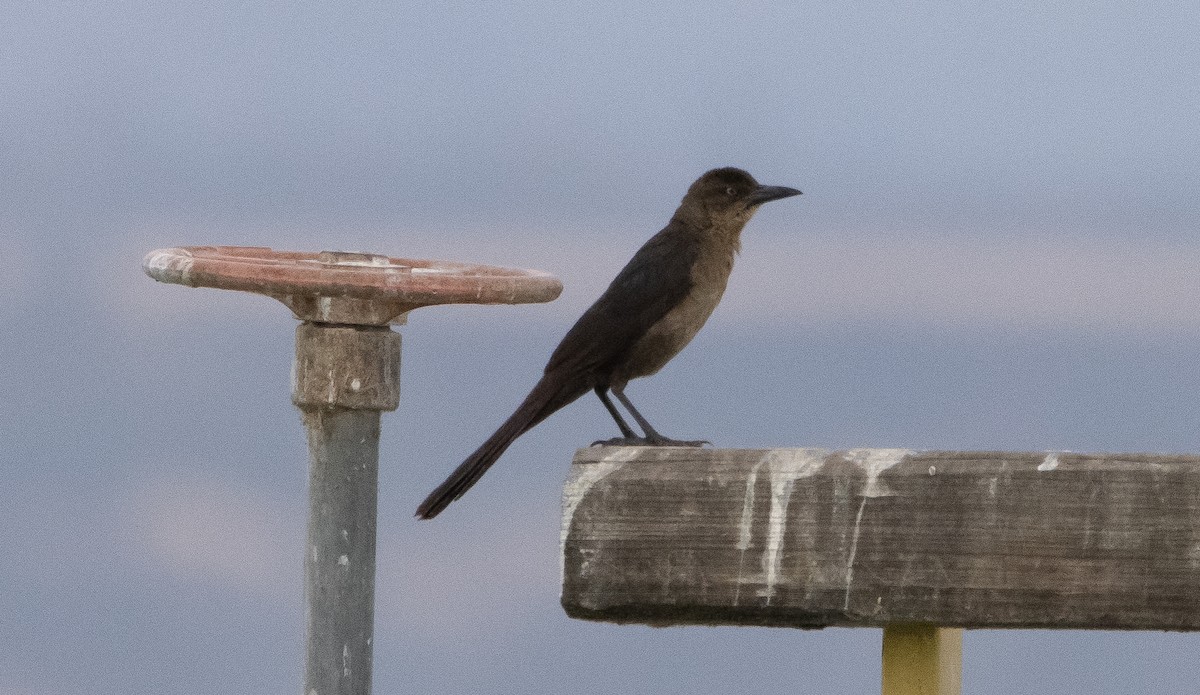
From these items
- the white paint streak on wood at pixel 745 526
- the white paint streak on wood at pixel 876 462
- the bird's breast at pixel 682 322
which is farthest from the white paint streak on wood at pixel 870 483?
the bird's breast at pixel 682 322

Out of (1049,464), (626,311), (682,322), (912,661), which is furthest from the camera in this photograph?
(682,322)

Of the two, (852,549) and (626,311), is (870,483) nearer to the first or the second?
(852,549)

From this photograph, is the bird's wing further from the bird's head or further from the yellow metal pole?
the yellow metal pole

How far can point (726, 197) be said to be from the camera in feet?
20.9

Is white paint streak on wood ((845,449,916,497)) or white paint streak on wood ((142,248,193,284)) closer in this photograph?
white paint streak on wood ((845,449,916,497))

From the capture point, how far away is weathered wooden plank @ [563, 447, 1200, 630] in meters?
2.12

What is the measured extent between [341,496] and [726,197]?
294cm

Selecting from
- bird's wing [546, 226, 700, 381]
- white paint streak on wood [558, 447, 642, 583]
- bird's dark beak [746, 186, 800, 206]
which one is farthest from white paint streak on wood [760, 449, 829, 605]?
bird's dark beak [746, 186, 800, 206]

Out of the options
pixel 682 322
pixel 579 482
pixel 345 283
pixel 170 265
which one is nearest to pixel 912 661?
pixel 579 482

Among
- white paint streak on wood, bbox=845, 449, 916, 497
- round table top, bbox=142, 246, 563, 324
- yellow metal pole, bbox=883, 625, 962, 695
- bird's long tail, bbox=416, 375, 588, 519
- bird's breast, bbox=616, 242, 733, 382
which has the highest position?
bird's breast, bbox=616, 242, 733, 382

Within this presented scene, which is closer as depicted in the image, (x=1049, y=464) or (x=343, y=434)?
(x=1049, y=464)

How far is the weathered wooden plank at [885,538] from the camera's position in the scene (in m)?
2.12

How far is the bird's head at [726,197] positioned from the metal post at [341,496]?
262 centimetres

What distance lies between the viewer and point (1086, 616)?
2143 mm
